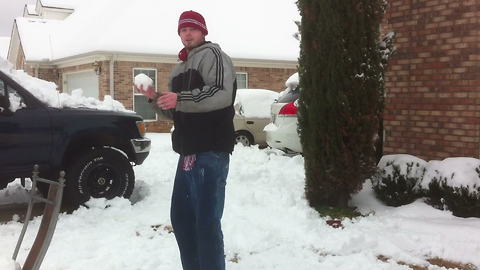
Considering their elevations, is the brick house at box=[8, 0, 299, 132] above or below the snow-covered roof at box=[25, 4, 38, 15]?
below

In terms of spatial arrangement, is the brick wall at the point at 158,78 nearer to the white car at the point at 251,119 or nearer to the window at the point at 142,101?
the window at the point at 142,101

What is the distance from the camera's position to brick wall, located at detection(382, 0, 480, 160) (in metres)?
5.82

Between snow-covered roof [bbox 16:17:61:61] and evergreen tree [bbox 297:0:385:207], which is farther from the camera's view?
snow-covered roof [bbox 16:17:61:61]

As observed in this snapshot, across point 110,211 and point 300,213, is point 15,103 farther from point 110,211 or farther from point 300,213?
point 300,213

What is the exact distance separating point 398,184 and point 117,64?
1484 centimetres

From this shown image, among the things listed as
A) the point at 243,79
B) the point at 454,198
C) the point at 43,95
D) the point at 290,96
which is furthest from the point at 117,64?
the point at 454,198

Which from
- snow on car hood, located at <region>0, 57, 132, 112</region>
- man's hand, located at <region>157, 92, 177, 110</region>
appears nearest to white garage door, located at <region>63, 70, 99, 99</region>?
snow on car hood, located at <region>0, 57, 132, 112</region>

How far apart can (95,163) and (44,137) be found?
26.4 inches

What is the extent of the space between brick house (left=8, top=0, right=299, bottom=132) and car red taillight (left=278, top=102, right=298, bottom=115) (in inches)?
390

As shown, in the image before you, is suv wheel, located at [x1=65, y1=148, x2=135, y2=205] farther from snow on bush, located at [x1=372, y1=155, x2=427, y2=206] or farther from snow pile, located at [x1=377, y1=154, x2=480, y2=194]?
snow pile, located at [x1=377, y1=154, x2=480, y2=194]

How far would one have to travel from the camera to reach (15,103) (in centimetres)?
611

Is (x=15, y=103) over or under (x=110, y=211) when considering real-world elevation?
over

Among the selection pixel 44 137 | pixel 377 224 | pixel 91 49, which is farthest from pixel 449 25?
pixel 91 49

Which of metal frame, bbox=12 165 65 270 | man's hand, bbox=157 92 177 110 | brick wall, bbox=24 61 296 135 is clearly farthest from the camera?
brick wall, bbox=24 61 296 135
